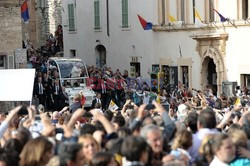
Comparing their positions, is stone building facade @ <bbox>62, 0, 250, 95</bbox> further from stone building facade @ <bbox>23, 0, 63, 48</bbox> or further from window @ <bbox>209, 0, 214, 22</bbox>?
stone building facade @ <bbox>23, 0, 63, 48</bbox>

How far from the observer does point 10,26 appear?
105 feet

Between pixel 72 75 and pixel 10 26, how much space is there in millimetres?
4861

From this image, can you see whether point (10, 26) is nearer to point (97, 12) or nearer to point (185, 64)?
point (185, 64)

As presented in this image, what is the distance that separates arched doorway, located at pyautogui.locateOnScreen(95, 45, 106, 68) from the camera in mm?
46316

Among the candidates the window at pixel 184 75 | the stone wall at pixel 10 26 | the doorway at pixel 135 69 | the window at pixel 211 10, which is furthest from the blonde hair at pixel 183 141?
the doorway at pixel 135 69

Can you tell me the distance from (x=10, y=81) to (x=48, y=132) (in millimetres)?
9814

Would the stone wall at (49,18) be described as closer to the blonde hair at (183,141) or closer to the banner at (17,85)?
the banner at (17,85)

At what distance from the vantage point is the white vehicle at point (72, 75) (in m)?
34.8

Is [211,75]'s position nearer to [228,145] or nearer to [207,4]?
[207,4]

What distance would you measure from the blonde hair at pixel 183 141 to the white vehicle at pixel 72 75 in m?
24.0

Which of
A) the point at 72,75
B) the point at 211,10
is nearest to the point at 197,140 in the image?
the point at 72,75

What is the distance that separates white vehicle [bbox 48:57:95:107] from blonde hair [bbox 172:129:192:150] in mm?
24032

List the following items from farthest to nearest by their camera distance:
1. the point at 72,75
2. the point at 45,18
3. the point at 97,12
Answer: the point at 45,18 < the point at 97,12 < the point at 72,75

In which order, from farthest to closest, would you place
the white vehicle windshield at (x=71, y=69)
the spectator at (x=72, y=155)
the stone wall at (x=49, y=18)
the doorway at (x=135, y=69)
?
the stone wall at (x=49, y=18) → the doorway at (x=135, y=69) → the white vehicle windshield at (x=71, y=69) → the spectator at (x=72, y=155)
